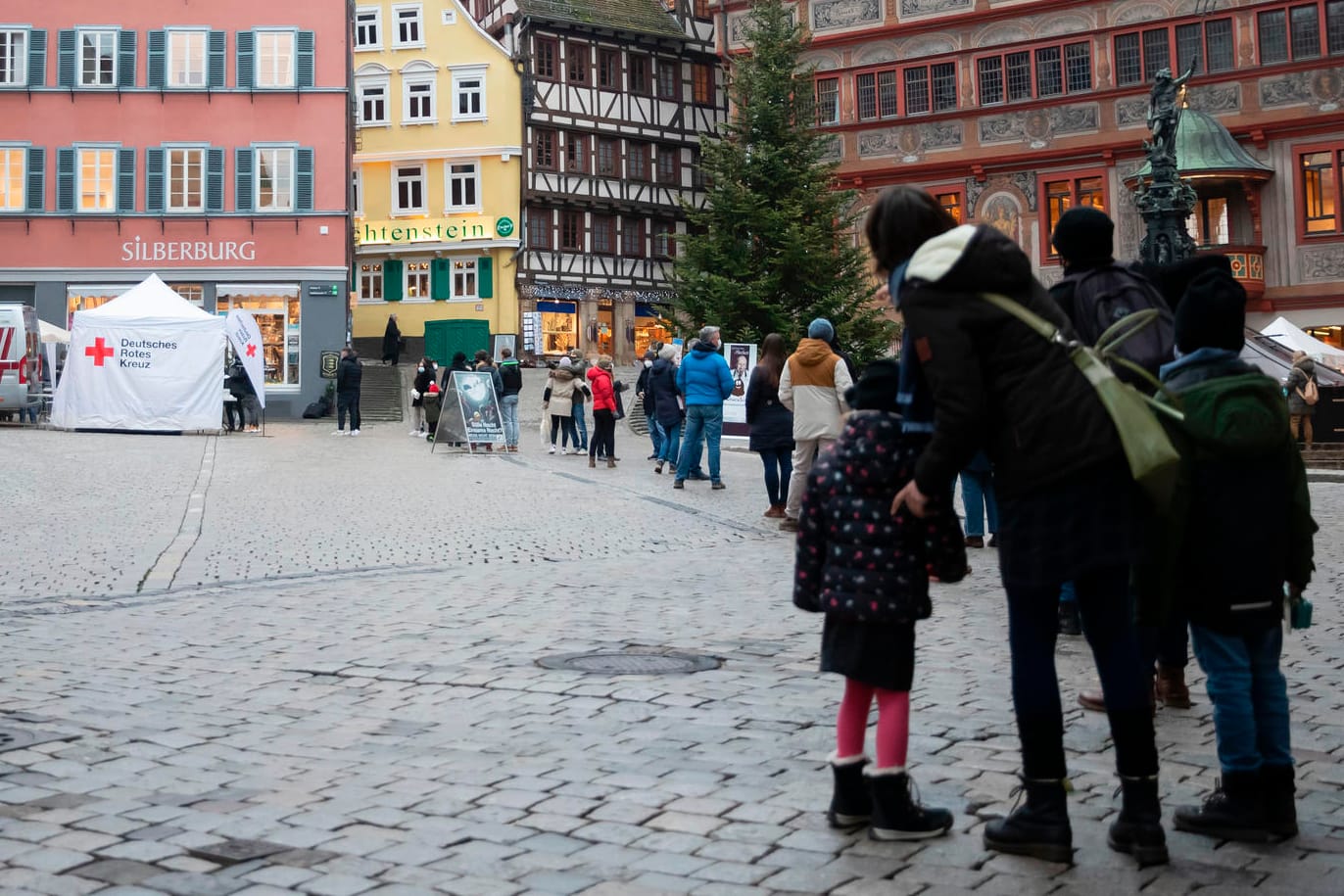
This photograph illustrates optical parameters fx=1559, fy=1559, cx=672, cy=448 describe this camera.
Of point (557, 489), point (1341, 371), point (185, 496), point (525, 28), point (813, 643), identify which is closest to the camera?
point (813, 643)

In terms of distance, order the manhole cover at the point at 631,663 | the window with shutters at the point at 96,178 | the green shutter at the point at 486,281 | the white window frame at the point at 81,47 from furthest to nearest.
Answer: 1. the green shutter at the point at 486,281
2. the white window frame at the point at 81,47
3. the window with shutters at the point at 96,178
4. the manhole cover at the point at 631,663

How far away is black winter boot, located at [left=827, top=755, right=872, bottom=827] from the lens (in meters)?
4.36

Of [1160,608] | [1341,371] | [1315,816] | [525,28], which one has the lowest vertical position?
[1315,816]

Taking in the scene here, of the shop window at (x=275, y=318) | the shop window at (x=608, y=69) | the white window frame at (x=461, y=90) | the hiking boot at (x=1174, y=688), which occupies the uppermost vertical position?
the shop window at (x=608, y=69)

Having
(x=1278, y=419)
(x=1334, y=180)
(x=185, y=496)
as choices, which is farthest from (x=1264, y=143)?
(x=1278, y=419)

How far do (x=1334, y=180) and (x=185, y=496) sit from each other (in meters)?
29.0

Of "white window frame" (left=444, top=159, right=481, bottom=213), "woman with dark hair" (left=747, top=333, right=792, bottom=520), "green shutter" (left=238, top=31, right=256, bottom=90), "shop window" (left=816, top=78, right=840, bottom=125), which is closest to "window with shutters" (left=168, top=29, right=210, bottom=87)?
"green shutter" (left=238, top=31, right=256, bottom=90)

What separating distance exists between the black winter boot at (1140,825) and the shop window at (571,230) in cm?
5279

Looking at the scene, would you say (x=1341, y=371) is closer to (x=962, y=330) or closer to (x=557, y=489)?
(x=557, y=489)

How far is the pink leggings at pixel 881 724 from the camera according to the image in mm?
4254

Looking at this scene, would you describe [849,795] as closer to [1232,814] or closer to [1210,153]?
[1232,814]

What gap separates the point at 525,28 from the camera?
5522 centimetres

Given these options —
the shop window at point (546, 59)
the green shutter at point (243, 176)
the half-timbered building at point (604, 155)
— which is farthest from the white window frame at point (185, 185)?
the shop window at point (546, 59)

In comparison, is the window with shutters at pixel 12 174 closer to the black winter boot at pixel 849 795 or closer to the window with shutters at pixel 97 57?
the window with shutters at pixel 97 57
